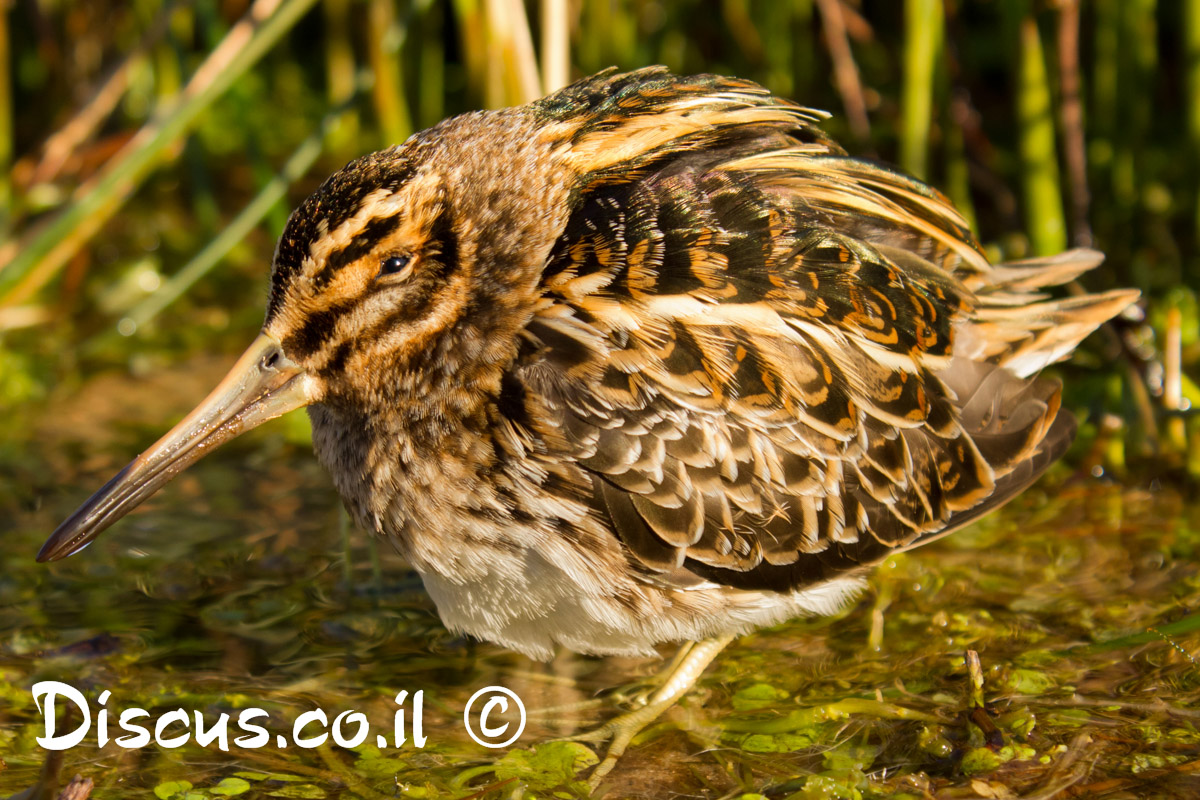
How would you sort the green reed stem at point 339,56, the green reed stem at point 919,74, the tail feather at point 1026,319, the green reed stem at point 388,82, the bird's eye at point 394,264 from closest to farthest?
the bird's eye at point 394,264, the tail feather at point 1026,319, the green reed stem at point 919,74, the green reed stem at point 388,82, the green reed stem at point 339,56

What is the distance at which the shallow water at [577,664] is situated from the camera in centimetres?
360

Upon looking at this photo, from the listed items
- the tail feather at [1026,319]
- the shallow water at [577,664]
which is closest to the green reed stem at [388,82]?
the shallow water at [577,664]

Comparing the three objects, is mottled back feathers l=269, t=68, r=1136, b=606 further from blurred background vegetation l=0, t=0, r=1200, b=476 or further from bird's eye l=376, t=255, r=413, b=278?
blurred background vegetation l=0, t=0, r=1200, b=476

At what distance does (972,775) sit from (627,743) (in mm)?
927

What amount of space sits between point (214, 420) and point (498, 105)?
2.39m

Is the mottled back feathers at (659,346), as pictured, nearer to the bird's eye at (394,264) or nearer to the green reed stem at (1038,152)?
the bird's eye at (394,264)

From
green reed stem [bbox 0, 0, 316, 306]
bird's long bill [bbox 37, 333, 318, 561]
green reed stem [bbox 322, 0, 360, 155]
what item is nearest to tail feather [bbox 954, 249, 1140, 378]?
bird's long bill [bbox 37, 333, 318, 561]

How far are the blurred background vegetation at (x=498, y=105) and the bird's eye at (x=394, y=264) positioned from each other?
1.79 m

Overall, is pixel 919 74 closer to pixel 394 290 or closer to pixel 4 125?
pixel 394 290

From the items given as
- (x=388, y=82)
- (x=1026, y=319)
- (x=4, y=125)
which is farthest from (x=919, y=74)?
(x=4, y=125)

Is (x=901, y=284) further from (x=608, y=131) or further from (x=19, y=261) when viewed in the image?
(x=19, y=261)

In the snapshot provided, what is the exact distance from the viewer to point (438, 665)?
4.20m

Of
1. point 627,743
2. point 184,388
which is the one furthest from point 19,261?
point 627,743

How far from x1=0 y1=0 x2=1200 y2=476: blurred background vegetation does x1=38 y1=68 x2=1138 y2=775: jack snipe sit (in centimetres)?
153
